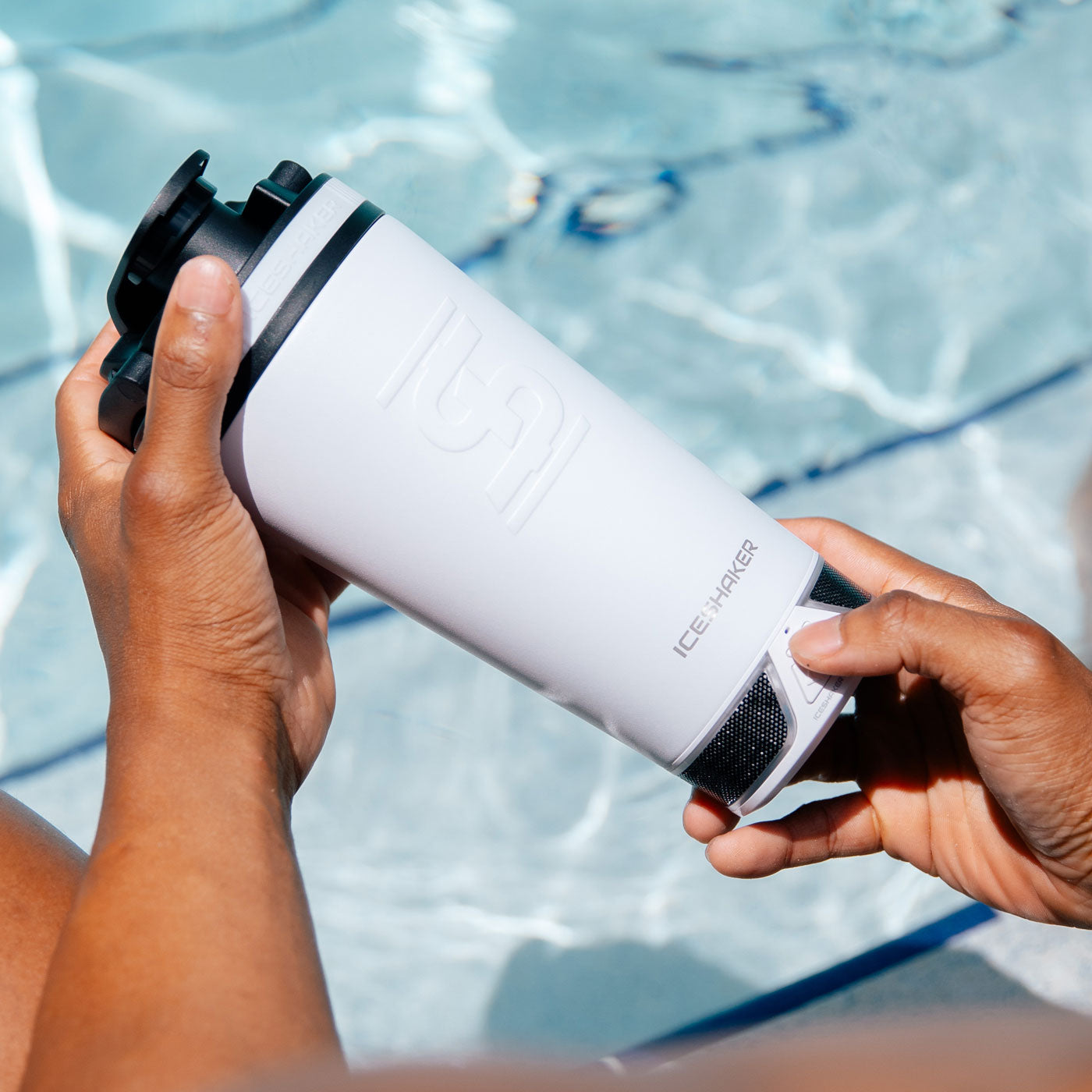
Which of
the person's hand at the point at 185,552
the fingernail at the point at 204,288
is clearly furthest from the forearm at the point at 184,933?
the fingernail at the point at 204,288

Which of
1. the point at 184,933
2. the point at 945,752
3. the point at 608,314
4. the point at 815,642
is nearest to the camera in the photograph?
the point at 184,933

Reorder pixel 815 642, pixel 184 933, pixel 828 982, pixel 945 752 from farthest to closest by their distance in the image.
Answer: pixel 828 982
pixel 945 752
pixel 815 642
pixel 184 933

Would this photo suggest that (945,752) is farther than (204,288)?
Yes

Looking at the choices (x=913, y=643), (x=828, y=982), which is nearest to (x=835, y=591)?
(x=913, y=643)

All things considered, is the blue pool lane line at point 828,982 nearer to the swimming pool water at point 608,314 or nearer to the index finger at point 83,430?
the swimming pool water at point 608,314

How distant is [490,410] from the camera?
0.63m

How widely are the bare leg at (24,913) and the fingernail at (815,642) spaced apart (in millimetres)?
610

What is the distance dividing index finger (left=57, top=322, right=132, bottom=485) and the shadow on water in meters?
0.92

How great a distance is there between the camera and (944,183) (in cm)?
174

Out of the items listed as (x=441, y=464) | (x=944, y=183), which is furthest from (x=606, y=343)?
(x=441, y=464)

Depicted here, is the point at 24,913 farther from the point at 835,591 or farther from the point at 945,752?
the point at 945,752

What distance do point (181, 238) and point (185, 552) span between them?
205mm

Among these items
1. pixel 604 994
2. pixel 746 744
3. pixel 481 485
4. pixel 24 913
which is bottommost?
pixel 604 994

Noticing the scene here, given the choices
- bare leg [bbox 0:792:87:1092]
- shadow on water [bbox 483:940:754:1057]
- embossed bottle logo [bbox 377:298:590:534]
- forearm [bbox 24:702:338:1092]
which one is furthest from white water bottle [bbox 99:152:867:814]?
shadow on water [bbox 483:940:754:1057]
